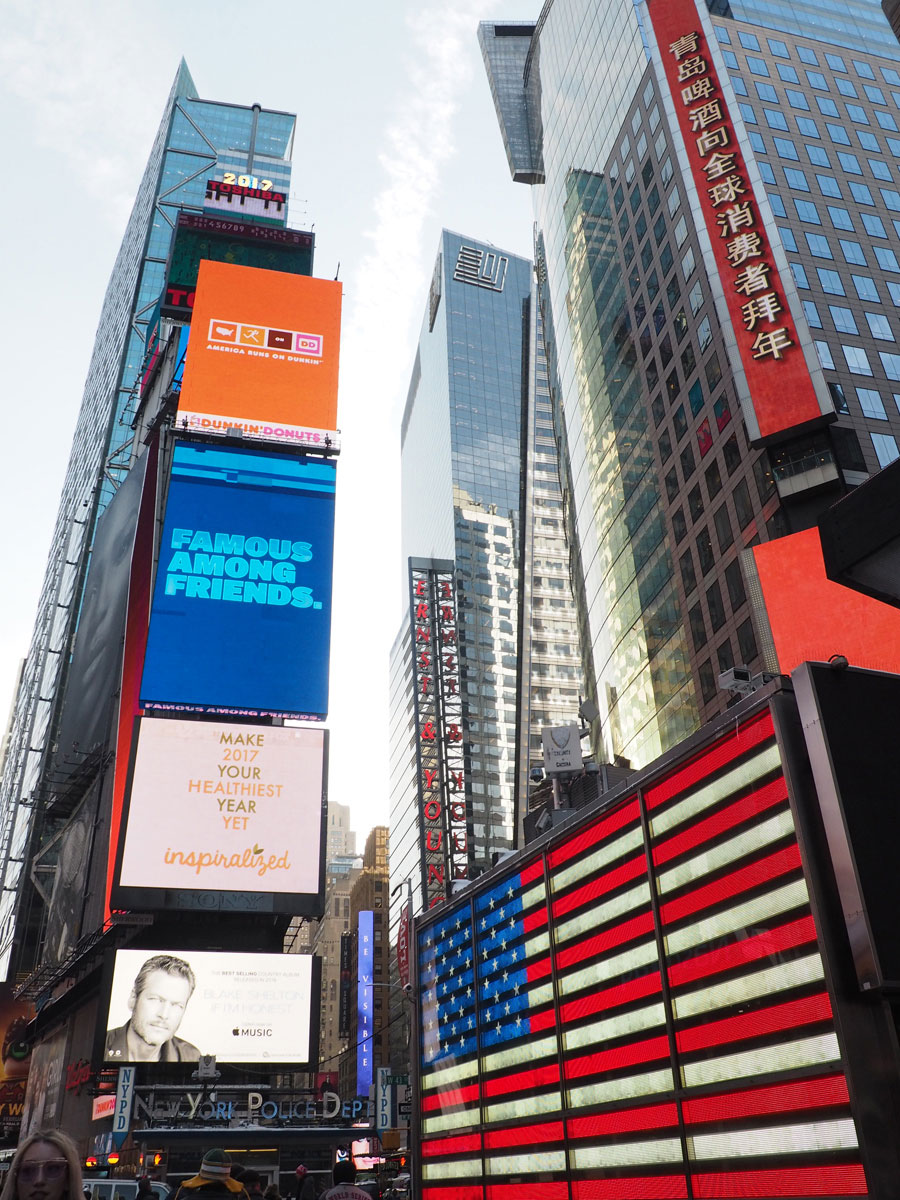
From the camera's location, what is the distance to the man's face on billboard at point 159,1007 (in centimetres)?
4150

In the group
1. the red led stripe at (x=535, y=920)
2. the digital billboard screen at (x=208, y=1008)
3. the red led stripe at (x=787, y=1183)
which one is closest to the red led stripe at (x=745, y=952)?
the red led stripe at (x=787, y=1183)

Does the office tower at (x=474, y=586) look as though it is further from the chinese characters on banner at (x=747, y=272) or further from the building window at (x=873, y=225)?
the building window at (x=873, y=225)

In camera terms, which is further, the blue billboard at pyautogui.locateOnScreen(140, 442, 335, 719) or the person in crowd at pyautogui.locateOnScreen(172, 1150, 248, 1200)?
the blue billboard at pyautogui.locateOnScreen(140, 442, 335, 719)

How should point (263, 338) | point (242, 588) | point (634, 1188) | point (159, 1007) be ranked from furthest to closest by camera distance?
1. point (263, 338)
2. point (242, 588)
3. point (159, 1007)
4. point (634, 1188)

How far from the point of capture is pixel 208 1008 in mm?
42781

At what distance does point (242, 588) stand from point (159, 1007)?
20497 millimetres

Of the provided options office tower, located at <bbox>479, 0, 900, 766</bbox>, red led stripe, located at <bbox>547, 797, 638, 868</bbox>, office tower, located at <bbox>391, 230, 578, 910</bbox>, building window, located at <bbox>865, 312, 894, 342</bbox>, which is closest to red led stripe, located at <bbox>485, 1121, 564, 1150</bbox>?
red led stripe, located at <bbox>547, 797, 638, 868</bbox>

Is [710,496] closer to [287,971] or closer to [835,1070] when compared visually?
[287,971]

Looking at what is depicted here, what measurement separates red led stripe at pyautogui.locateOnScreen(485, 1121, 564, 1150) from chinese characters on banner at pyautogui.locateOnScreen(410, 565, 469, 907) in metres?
75.2

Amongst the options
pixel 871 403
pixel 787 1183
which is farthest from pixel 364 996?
pixel 787 1183

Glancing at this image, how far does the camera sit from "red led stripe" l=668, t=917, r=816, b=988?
13.6m

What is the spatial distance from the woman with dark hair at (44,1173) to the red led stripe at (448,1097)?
1948 cm

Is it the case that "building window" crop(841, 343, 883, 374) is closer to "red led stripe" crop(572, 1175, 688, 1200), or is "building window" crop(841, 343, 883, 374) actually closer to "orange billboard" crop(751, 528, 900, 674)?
"orange billboard" crop(751, 528, 900, 674)

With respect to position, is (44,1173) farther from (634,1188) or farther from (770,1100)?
(634,1188)
